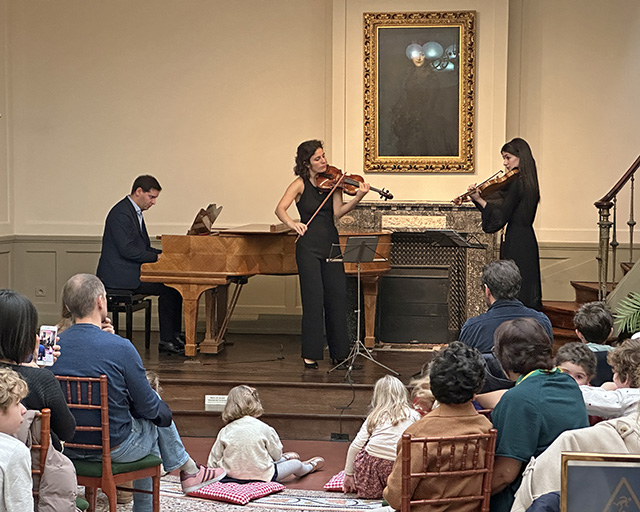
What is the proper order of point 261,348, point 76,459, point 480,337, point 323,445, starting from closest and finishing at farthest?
point 76,459
point 480,337
point 323,445
point 261,348

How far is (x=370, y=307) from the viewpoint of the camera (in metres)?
7.39

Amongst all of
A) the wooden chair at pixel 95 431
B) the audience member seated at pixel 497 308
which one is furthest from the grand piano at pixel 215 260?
the wooden chair at pixel 95 431

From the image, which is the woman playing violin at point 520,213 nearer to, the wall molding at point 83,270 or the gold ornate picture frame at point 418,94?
the gold ornate picture frame at point 418,94

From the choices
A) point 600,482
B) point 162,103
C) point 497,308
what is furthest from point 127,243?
→ point 600,482

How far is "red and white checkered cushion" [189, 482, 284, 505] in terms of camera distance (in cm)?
461

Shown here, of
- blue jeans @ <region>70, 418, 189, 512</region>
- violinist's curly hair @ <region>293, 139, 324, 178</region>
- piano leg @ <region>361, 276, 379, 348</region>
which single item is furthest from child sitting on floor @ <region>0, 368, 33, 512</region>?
piano leg @ <region>361, 276, 379, 348</region>

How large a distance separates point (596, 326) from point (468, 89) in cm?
396

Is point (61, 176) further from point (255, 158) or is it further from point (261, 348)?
point (261, 348)

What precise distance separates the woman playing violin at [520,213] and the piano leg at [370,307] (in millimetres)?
1172

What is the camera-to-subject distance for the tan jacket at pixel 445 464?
2883 millimetres

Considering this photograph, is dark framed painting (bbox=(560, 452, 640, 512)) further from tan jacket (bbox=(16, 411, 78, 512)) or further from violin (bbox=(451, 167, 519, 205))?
violin (bbox=(451, 167, 519, 205))

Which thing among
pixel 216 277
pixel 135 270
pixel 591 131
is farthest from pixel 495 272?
pixel 591 131

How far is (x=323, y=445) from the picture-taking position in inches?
229

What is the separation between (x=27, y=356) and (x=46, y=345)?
0.20 meters
